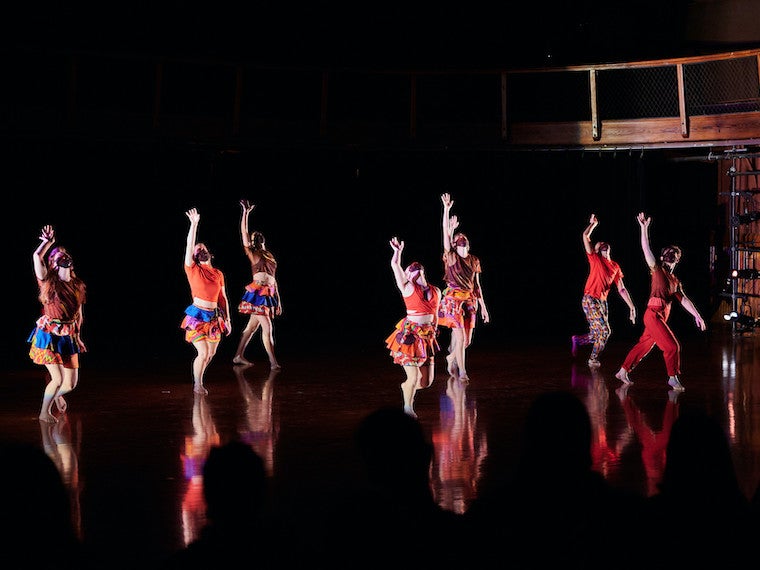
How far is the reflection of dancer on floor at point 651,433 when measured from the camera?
21.8 ft

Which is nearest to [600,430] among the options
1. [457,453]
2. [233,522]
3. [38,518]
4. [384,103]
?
[457,453]

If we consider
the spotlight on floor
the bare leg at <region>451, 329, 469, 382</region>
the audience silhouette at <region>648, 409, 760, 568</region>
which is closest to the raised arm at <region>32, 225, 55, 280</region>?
the bare leg at <region>451, 329, 469, 382</region>

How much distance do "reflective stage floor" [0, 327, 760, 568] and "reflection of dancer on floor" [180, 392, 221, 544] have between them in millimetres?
15

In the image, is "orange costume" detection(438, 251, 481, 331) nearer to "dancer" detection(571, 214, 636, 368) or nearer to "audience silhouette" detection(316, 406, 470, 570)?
"dancer" detection(571, 214, 636, 368)

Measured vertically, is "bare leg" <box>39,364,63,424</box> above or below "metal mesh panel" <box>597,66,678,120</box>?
below

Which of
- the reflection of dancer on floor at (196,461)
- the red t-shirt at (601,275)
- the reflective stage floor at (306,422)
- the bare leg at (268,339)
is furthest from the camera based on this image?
the red t-shirt at (601,275)

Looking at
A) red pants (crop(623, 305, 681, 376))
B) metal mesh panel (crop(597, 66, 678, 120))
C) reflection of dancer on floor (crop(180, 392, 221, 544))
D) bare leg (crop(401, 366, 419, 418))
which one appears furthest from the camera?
metal mesh panel (crop(597, 66, 678, 120))

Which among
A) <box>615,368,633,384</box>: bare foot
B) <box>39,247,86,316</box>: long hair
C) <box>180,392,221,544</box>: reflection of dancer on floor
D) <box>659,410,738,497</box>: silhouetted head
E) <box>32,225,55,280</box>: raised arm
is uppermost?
<box>32,225,55,280</box>: raised arm

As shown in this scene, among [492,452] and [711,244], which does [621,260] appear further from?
[492,452]

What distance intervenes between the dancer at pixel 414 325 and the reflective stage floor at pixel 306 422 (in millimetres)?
512

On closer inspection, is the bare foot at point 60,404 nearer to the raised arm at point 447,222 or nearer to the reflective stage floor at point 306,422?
the reflective stage floor at point 306,422

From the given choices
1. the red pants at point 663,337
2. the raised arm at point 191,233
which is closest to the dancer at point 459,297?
the red pants at point 663,337

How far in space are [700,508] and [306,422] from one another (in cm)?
564

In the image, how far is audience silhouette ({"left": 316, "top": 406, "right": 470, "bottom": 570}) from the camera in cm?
286
